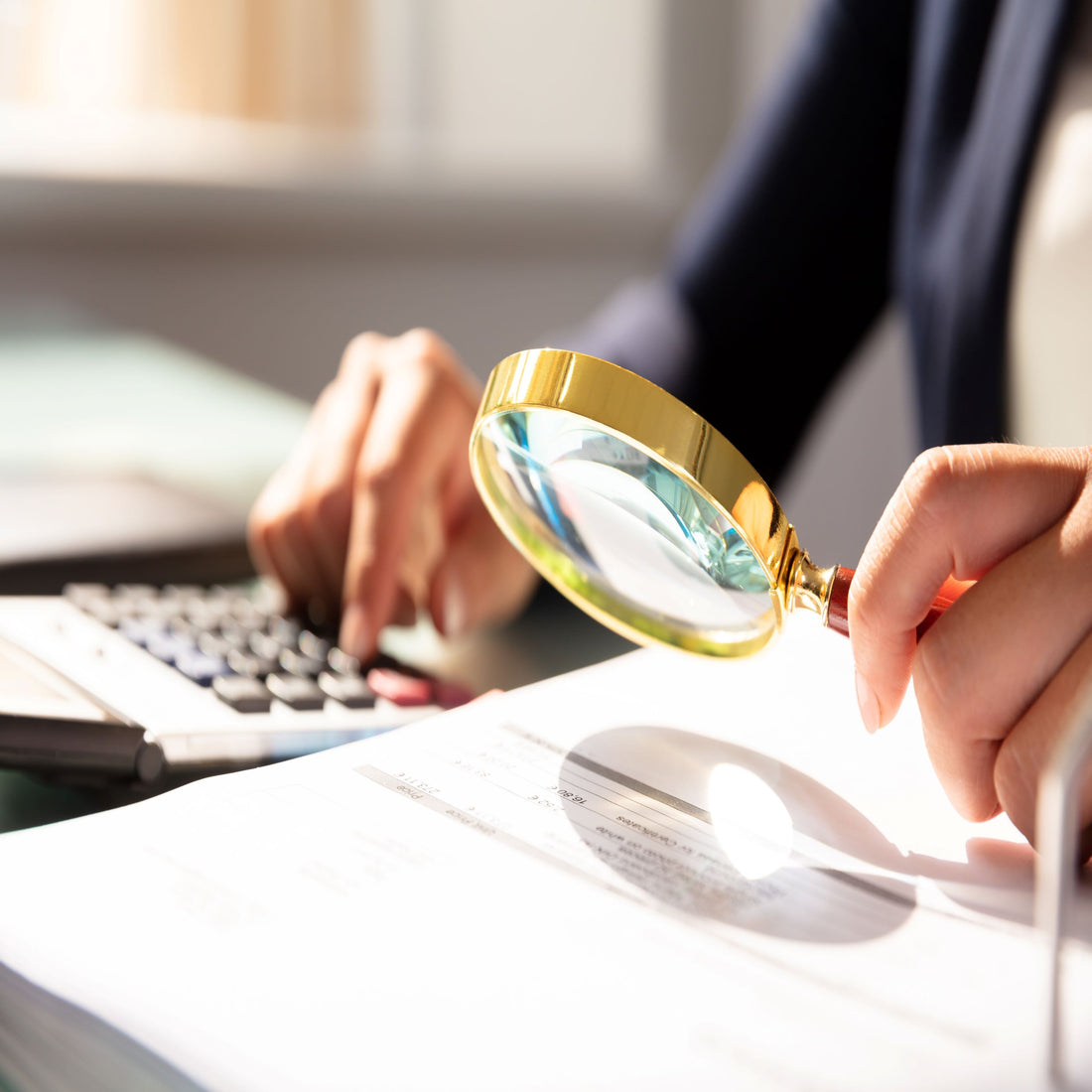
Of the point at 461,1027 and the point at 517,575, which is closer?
the point at 461,1027

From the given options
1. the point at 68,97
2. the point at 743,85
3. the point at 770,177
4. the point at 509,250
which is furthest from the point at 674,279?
the point at 743,85

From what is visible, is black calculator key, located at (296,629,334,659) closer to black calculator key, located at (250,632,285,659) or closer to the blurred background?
black calculator key, located at (250,632,285,659)

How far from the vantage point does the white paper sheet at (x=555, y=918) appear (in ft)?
0.69

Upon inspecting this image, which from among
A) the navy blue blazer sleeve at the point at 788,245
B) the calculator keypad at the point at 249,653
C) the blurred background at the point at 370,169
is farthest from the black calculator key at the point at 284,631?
the blurred background at the point at 370,169

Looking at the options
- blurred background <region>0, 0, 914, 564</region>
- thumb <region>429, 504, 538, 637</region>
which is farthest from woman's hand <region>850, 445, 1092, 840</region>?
blurred background <region>0, 0, 914, 564</region>

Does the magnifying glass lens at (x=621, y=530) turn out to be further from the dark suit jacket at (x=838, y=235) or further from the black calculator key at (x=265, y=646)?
the dark suit jacket at (x=838, y=235)

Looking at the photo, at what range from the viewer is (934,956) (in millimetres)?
242

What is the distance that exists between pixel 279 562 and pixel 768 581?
12.9 inches

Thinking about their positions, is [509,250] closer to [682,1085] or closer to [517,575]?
[517,575]

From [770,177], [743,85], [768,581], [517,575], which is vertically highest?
[743,85]

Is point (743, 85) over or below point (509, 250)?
over

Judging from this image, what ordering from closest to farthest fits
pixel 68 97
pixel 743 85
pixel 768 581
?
pixel 768 581, pixel 68 97, pixel 743 85

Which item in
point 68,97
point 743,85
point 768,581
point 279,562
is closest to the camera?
point 768,581

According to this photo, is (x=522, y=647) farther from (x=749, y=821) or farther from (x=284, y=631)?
(x=749, y=821)
